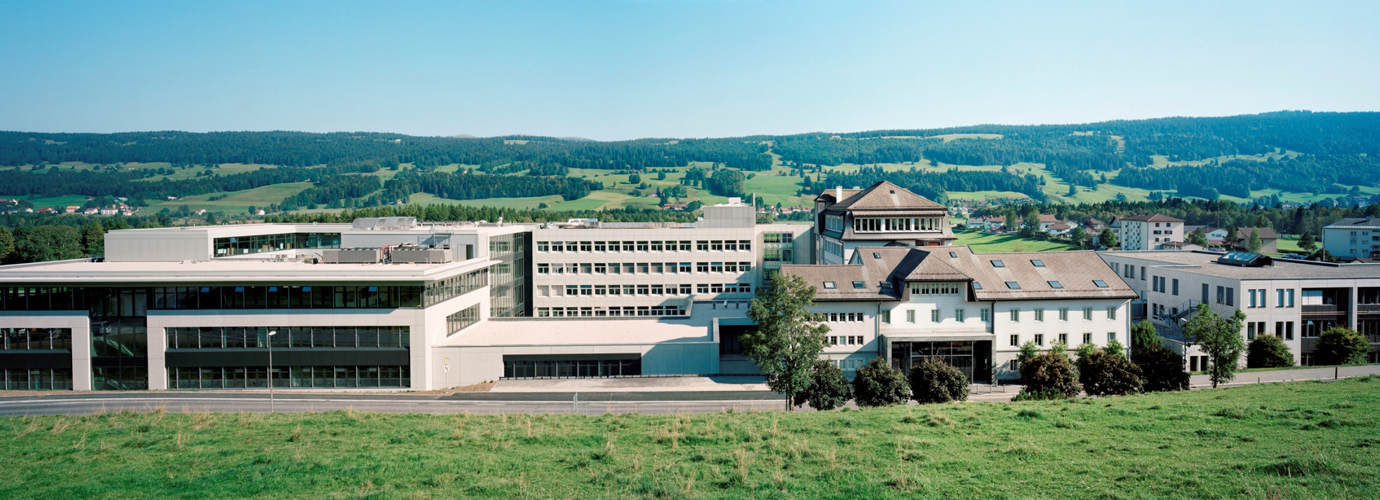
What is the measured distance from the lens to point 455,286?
57000 mm

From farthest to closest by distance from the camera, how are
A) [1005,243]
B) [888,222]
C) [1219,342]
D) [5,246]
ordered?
[1005,243] → [5,246] → [888,222] → [1219,342]

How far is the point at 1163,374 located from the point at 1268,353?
18.9 meters

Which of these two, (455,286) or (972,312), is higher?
(455,286)

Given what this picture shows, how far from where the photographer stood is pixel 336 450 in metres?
20.8

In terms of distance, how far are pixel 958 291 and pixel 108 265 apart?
62.4 meters

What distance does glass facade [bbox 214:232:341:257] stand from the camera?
7019 cm

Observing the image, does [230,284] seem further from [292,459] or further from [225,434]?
[292,459]

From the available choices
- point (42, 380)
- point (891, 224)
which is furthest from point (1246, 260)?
point (42, 380)

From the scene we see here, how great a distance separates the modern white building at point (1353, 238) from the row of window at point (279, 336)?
164732 millimetres

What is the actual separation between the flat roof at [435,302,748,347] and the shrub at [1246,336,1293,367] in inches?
1459

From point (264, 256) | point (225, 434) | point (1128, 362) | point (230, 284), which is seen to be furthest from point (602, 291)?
point (225, 434)

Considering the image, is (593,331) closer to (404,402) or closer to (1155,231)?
(404,402)

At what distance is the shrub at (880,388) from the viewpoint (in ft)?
118

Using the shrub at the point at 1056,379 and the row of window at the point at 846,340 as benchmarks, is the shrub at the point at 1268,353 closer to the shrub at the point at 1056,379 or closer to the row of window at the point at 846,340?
the shrub at the point at 1056,379
